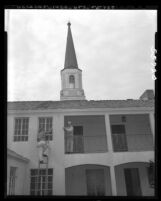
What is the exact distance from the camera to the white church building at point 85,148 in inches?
403

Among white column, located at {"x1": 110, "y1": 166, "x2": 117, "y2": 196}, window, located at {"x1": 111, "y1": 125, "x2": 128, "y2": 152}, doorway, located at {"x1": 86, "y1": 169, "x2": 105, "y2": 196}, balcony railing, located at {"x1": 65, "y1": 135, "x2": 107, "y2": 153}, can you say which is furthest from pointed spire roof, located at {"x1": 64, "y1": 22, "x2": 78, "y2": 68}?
white column, located at {"x1": 110, "y1": 166, "x2": 117, "y2": 196}

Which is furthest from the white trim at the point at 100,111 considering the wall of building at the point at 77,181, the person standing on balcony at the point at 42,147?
the wall of building at the point at 77,181

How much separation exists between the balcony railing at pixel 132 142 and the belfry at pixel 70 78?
1211 centimetres

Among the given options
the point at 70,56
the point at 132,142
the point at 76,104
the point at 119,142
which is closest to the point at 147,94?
the point at 132,142

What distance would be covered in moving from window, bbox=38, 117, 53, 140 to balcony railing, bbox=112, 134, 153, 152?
2.98 m

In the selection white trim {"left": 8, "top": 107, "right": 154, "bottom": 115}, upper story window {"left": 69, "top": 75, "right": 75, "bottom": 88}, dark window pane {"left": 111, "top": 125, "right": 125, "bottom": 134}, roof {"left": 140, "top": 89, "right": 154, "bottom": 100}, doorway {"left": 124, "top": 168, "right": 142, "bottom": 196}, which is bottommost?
doorway {"left": 124, "top": 168, "right": 142, "bottom": 196}

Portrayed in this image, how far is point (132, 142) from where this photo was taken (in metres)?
12.4

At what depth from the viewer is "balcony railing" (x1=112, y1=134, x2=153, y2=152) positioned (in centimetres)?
1177

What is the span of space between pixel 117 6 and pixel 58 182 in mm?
8511

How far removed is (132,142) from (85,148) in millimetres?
2333

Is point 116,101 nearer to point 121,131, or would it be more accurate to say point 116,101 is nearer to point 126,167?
point 121,131

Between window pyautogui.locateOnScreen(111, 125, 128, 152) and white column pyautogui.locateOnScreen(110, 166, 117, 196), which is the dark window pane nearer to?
window pyautogui.locateOnScreen(111, 125, 128, 152)

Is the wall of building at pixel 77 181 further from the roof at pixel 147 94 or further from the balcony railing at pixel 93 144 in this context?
the roof at pixel 147 94

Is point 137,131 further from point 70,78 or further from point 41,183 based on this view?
point 70,78
